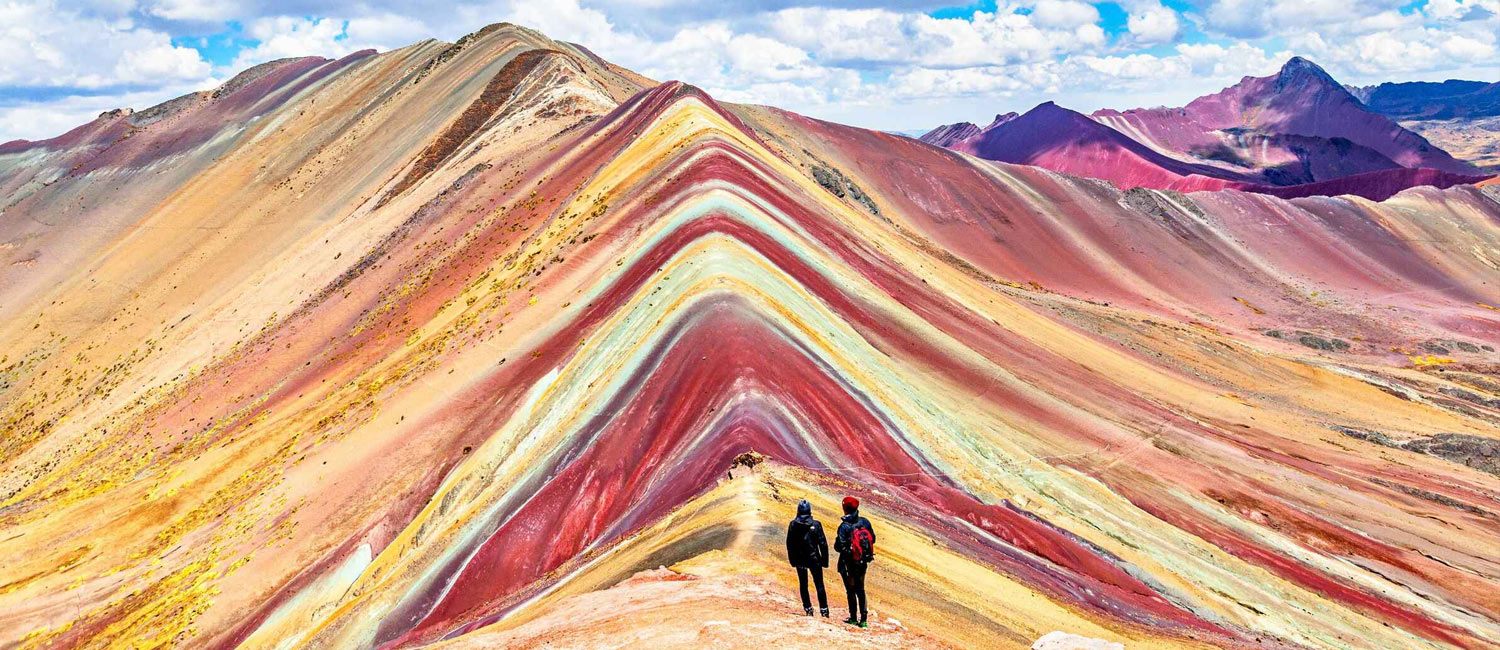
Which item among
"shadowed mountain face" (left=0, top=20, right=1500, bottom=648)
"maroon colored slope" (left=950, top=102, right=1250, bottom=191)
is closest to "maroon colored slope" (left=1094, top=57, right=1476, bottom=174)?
"maroon colored slope" (left=950, top=102, right=1250, bottom=191)

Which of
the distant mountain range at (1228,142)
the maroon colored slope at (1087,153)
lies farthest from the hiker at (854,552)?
the maroon colored slope at (1087,153)

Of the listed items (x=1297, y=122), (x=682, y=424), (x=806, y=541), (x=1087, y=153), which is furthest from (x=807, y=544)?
(x=1297, y=122)

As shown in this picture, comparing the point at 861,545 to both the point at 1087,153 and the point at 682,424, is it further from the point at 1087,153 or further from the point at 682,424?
the point at 1087,153

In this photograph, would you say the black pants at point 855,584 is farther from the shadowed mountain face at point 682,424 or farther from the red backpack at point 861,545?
the shadowed mountain face at point 682,424

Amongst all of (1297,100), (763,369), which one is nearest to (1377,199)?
(1297,100)

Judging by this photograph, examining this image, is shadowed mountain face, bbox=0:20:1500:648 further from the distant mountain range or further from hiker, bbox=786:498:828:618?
the distant mountain range

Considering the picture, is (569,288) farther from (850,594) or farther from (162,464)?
(850,594)
